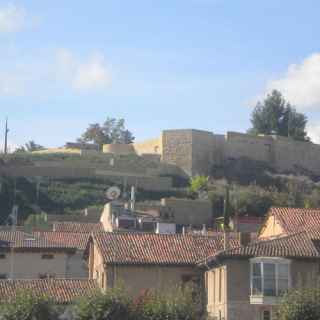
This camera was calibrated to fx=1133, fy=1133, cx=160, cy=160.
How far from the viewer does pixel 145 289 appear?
47.4m

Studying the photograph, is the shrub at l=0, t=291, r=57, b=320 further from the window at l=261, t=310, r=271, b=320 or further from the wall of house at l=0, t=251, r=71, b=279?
the wall of house at l=0, t=251, r=71, b=279

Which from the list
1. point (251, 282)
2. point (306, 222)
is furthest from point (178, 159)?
point (251, 282)

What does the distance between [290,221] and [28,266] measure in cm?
1384

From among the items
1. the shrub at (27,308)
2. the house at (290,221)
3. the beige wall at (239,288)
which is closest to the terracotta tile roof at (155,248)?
the house at (290,221)

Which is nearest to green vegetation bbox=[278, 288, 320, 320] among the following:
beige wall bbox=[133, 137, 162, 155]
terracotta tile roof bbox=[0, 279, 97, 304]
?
terracotta tile roof bbox=[0, 279, 97, 304]

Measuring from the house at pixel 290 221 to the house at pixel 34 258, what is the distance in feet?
35.2

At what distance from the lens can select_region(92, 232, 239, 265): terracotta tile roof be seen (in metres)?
48.2

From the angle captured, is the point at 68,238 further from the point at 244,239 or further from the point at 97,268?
the point at 244,239

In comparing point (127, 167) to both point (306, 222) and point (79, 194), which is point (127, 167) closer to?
point (79, 194)

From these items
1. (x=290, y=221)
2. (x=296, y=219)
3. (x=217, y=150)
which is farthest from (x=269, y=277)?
(x=217, y=150)

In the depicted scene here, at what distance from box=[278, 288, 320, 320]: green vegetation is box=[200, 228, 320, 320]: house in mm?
1753

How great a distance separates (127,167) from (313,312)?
71223 mm

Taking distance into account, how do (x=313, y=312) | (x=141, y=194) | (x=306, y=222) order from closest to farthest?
(x=313, y=312) < (x=306, y=222) < (x=141, y=194)

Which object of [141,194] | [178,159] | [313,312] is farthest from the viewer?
[178,159]
